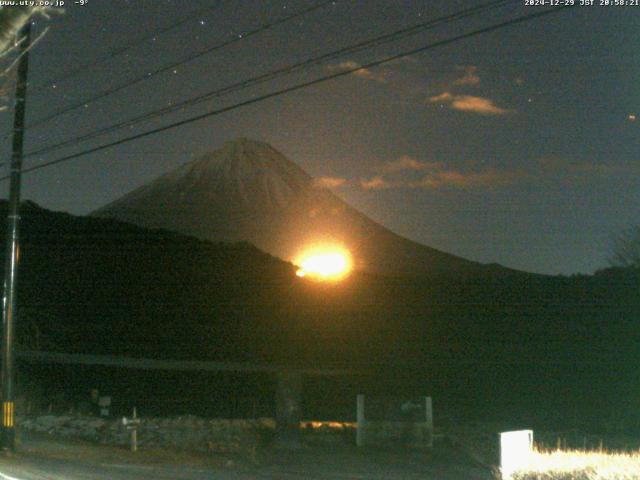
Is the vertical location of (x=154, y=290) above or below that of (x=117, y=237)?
below

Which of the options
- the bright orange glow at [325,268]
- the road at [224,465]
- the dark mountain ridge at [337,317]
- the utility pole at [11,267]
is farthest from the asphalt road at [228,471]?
the bright orange glow at [325,268]

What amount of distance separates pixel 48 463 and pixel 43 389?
19801 millimetres

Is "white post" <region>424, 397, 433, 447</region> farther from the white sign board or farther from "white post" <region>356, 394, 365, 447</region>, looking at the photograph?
the white sign board

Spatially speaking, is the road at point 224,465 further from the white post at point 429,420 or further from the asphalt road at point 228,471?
the white post at point 429,420

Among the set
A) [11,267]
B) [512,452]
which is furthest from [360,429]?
[512,452]

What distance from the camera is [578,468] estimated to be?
11.4m

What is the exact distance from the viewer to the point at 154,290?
51844 millimetres

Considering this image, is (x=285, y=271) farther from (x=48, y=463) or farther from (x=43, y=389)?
(x=48, y=463)

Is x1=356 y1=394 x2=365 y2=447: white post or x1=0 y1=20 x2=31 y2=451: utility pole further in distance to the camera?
x1=356 y1=394 x2=365 y2=447: white post

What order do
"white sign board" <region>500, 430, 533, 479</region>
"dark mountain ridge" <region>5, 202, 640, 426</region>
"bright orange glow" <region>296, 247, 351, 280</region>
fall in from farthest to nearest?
"bright orange glow" <region>296, 247, 351, 280</region> < "dark mountain ridge" <region>5, 202, 640, 426</region> < "white sign board" <region>500, 430, 533, 479</region>

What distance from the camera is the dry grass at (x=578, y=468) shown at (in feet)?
34.9

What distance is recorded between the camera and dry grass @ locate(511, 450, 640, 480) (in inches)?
419

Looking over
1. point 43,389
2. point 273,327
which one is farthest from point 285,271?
point 43,389

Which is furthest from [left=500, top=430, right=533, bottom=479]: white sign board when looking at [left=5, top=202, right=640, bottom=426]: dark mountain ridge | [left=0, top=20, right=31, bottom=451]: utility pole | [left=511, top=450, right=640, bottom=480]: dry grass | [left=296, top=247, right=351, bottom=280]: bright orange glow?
[left=296, top=247, right=351, bottom=280]: bright orange glow
